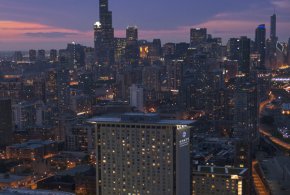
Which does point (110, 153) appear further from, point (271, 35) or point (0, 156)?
point (271, 35)

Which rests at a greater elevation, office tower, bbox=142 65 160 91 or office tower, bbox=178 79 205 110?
office tower, bbox=142 65 160 91

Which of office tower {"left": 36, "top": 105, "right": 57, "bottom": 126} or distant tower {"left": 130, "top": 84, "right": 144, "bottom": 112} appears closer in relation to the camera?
office tower {"left": 36, "top": 105, "right": 57, "bottom": 126}


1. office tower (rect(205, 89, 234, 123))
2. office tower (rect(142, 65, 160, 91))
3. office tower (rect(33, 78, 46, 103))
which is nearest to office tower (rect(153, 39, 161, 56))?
office tower (rect(142, 65, 160, 91))

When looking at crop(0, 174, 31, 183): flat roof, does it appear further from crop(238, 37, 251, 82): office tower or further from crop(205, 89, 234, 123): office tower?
crop(238, 37, 251, 82): office tower

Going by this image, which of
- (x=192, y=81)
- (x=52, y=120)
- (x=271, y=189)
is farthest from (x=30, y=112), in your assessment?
(x=271, y=189)

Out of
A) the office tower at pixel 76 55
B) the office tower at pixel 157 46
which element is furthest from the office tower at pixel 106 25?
the office tower at pixel 157 46

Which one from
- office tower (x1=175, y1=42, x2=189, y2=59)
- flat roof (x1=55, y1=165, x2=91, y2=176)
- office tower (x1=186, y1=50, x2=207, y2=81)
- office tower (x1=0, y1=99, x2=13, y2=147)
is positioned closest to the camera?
flat roof (x1=55, y1=165, x2=91, y2=176)

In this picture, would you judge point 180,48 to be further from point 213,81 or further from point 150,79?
point 213,81

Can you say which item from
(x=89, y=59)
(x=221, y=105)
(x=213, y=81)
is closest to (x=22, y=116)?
(x=221, y=105)
